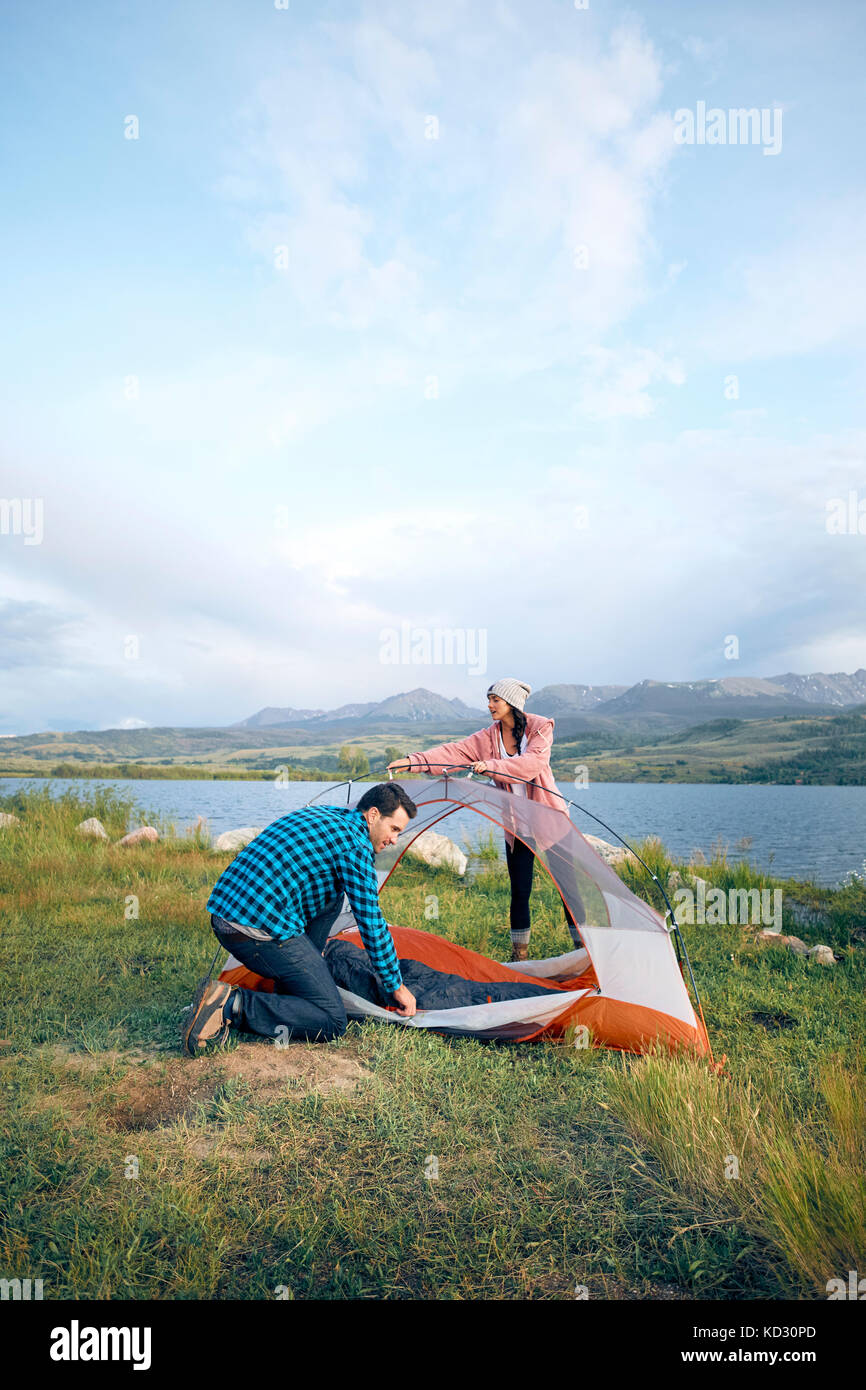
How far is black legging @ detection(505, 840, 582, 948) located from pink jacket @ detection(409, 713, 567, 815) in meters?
0.49

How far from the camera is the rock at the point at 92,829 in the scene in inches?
419

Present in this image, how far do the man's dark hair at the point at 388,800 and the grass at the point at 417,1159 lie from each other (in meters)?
1.30

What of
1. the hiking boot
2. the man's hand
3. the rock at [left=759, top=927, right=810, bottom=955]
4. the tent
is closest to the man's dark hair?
the man's hand

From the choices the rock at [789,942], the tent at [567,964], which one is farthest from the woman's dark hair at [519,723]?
the rock at [789,942]

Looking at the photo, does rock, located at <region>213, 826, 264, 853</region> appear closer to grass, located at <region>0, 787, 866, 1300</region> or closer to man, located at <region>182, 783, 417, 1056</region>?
grass, located at <region>0, 787, 866, 1300</region>

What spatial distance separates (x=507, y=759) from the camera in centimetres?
561

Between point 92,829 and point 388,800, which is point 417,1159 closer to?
point 388,800

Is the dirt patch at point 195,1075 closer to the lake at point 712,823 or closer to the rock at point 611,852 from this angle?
the lake at point 712,823

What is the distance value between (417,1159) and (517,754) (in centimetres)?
329

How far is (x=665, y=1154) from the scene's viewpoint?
9.94 feet

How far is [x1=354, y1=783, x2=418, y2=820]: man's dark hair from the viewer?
4055 millimetres

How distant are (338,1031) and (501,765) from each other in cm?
216

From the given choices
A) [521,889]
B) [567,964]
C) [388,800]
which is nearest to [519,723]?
[521,889]
